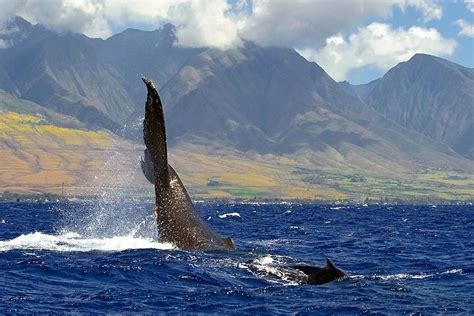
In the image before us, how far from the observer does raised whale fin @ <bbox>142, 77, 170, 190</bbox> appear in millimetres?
25780

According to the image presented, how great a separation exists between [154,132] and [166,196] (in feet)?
8.14

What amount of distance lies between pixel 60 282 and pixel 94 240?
14595 mm

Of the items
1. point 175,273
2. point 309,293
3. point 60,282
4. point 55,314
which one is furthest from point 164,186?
point 55,314

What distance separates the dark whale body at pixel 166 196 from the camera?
26000mm

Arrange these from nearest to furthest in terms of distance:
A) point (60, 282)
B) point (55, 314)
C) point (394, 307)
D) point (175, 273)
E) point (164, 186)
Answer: point (55, 314) → point (394, 307) → point (60, 282) → point (175, 273) → point (164, 186)

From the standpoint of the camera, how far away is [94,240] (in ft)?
120

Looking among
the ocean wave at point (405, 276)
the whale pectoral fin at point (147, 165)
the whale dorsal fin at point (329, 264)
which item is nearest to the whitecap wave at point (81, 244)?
the whale pectoral fin at point (147, 165)

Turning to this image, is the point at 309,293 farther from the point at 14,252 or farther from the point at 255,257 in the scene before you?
the point at 14,252

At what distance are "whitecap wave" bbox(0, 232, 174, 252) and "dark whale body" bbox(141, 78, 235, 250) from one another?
34.9 inches

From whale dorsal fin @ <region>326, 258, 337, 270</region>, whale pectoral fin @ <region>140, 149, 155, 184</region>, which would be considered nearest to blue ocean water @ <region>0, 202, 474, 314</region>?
whale dorsal fin @ <region>326, 258, 337, 270</region>

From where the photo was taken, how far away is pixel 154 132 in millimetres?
26109

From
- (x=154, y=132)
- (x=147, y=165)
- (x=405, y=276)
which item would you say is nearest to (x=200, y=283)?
(x=147, y=165)

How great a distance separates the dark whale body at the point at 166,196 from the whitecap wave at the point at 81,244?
89cm

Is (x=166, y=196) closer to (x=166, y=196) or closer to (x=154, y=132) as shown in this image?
(x=166, y=196)
